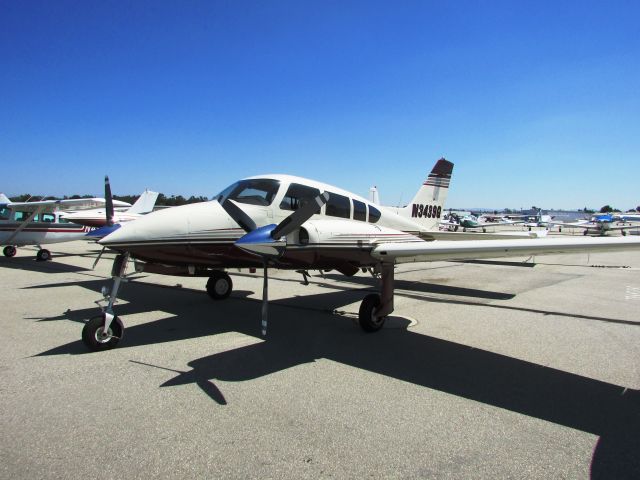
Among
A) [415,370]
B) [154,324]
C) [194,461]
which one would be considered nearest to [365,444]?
[194,461]

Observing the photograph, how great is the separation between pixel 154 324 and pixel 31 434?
4167mm

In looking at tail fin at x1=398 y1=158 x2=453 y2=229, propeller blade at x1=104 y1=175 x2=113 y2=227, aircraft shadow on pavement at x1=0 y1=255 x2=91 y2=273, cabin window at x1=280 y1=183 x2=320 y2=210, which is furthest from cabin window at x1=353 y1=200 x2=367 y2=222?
aircraft shadow on pavement at x1=0 y1=255 x2=91 y2=273

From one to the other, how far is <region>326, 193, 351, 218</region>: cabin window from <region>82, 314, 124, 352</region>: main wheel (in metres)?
4.28

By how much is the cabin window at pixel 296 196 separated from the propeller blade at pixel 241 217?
0.82m

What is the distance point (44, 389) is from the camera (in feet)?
15.6

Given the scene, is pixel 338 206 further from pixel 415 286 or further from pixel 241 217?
pixel 415 286

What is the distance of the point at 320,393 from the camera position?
477 centimetres

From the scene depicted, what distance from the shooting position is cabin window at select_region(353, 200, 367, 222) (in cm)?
838

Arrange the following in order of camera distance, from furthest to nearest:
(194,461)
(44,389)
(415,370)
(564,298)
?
(564,298)
(415,370)
(44,389)
(194,461)

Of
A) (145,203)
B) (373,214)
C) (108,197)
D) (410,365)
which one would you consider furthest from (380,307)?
(145,203)

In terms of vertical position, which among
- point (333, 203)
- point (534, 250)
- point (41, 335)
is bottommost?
point (41, 335)

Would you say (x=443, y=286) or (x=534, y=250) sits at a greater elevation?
(x=534, y=250)

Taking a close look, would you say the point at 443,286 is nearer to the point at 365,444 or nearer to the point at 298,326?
the point at 298,326

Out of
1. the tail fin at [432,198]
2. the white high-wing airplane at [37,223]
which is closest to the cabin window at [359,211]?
the tail fin at [432,198]
